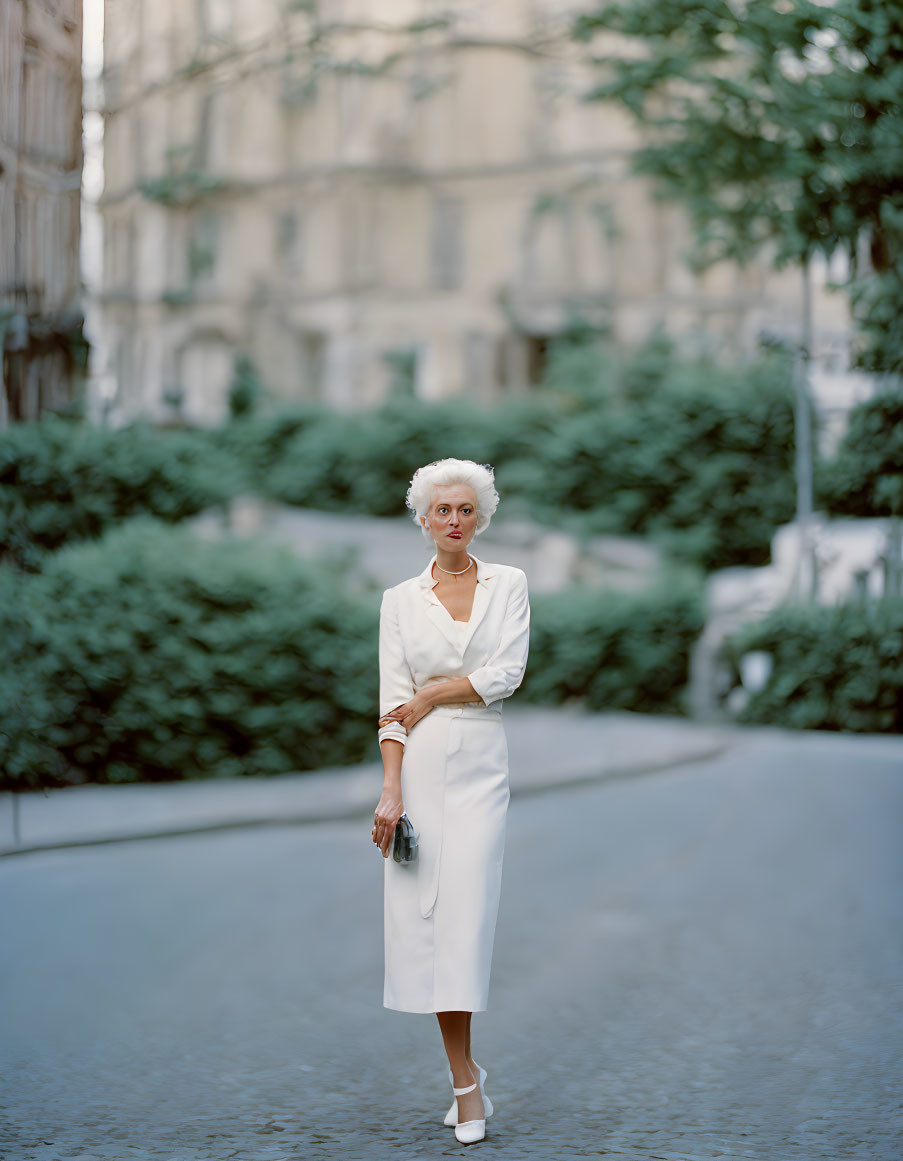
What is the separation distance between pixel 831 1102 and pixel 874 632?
956 cm

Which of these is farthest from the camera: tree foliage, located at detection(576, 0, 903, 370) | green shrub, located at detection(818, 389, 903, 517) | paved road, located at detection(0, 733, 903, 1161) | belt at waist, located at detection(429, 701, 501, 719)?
green shrub, located at detection(818, 389, 903, 517)

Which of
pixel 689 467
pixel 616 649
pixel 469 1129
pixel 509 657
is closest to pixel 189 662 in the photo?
pixel 616 649

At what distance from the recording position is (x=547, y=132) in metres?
32.6

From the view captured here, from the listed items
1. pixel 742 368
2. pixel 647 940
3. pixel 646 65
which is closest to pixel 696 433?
pixel 742 368


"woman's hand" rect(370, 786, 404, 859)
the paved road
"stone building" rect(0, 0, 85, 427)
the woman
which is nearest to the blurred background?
"stone building" rect(0, 0, 85, 427)

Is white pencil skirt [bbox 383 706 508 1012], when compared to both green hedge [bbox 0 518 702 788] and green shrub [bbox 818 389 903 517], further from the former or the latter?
green shrub [bbox 818 389 903 517]

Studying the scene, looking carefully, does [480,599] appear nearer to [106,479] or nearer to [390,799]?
[390,799]

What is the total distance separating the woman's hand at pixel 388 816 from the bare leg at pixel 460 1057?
0.47 metres

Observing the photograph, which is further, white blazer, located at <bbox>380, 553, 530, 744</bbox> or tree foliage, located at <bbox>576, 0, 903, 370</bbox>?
tree foliage, located at <bbox>576, 0, 903, 370</bbox>

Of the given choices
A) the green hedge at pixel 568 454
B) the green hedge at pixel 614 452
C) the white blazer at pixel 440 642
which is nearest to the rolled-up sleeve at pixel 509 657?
the white blazer at pixel 440 642

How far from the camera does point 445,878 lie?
4148mm

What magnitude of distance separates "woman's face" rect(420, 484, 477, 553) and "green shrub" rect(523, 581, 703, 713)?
Answer: 10.9 m

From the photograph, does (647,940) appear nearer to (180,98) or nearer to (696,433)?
(696,433)

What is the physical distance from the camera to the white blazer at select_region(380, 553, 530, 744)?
424 centimetres
